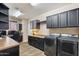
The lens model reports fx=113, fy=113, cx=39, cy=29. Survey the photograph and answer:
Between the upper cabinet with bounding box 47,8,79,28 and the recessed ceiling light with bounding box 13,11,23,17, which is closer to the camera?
the recessed ceiling light with bounding box 13,11,23,17

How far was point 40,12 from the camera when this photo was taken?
2.06 m

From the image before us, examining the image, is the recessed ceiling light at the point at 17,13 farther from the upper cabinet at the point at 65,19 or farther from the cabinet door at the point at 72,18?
the cabinet door at the point at 72,18

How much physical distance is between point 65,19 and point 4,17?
1.23 m

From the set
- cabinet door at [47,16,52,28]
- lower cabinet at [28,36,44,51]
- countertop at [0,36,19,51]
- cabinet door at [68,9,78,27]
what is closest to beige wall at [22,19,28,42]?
lower cabinet at [28,36,44,51]

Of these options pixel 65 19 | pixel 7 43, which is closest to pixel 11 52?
pixel 7 43

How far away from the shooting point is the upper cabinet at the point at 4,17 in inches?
79.3

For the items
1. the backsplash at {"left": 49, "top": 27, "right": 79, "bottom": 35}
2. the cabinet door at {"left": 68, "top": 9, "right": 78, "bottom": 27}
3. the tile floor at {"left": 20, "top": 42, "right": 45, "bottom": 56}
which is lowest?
the tile floor at {"left": 20, "top": 42, "right": 45, "bottom": 56}

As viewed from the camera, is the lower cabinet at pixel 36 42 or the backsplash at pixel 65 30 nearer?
the backsplash at pixel 65 30

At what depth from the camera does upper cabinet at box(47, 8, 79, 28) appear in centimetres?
212

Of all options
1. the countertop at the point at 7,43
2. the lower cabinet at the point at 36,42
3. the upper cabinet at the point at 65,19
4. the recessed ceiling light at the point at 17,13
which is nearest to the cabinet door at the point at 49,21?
the upper cabinet at the point at 65,19

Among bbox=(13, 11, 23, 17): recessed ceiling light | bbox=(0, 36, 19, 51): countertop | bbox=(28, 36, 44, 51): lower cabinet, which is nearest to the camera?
bbox=(0, 36, 19, 51): countertop

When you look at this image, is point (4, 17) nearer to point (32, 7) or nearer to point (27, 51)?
point (32, 7)

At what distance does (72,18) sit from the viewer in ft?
7.25

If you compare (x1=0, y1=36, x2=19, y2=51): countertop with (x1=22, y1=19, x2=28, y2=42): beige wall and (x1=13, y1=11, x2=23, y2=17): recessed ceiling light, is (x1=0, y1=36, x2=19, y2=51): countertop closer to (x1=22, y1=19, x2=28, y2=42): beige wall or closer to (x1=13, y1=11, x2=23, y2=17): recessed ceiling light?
(x1=22, y1=19, x2=28, y2=42): beige wall
